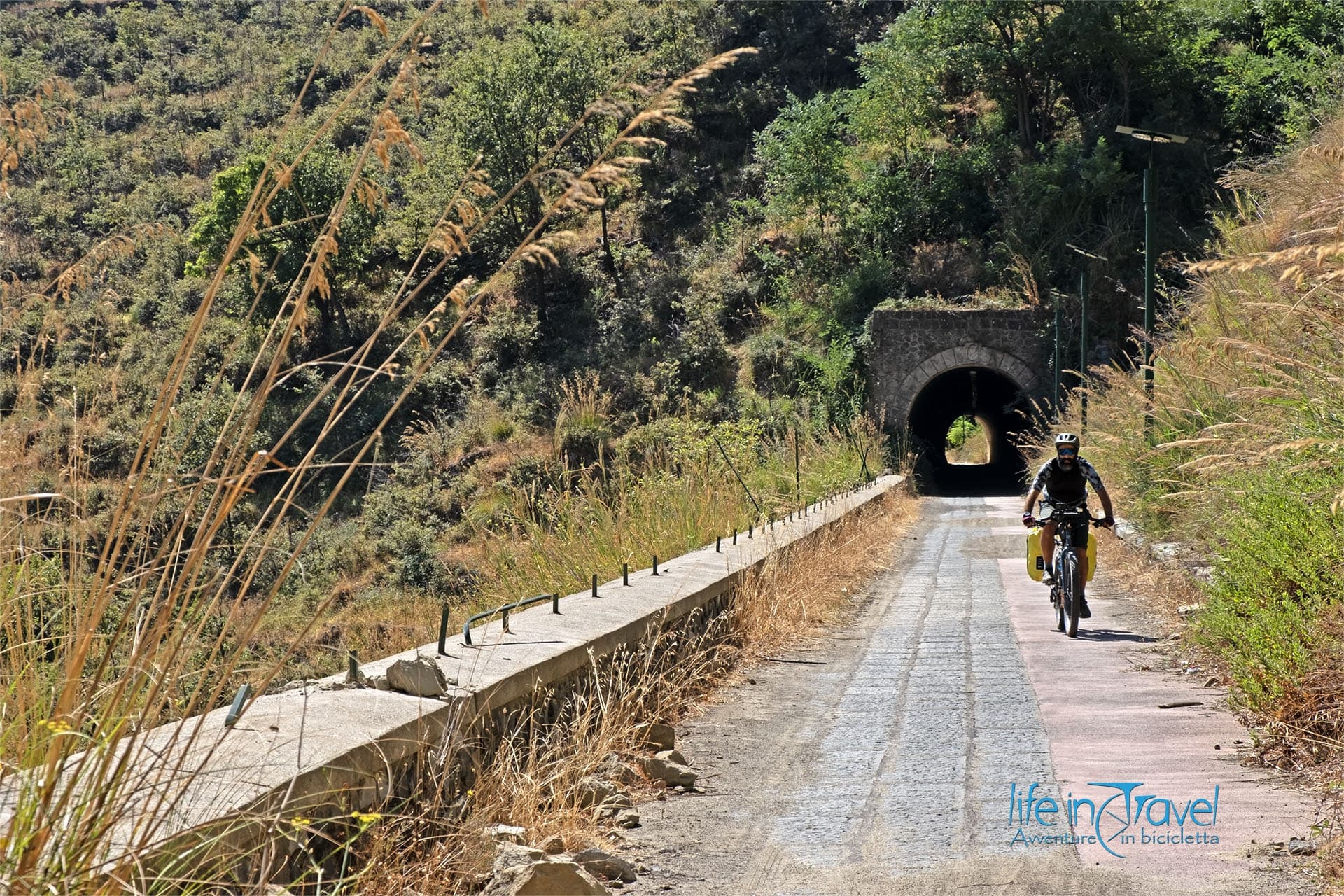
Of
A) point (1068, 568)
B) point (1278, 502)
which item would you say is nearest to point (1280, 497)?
point (1278, 502)

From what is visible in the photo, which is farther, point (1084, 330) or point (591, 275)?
point (591, 275)

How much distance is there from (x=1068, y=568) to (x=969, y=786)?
13.3ft

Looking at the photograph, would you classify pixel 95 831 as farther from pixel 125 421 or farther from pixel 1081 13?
pixel 1081 13

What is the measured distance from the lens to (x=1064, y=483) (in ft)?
28.9

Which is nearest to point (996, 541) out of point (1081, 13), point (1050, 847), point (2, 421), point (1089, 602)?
point (1089, 602)

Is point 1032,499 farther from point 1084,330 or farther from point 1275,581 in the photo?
point 1084,330

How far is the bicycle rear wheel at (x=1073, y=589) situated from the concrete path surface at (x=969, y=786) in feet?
1.55

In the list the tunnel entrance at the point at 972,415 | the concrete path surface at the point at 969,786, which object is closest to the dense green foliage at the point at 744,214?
the tunnel entrance at the point at 972,415

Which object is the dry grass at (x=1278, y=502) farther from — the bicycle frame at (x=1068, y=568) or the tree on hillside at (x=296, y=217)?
the tree on hillside at (x=296, y=217)

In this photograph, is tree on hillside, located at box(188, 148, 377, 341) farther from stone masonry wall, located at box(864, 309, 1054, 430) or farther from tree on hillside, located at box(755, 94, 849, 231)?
stone masonry wall, located at box(864, 309, 1054, 430)

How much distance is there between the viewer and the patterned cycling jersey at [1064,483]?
877cm

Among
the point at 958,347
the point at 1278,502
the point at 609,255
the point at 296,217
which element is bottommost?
the point at 1278,502

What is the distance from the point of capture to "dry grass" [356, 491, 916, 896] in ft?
9.82

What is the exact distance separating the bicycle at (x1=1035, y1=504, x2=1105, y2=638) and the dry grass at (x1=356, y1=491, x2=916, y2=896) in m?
1.49
